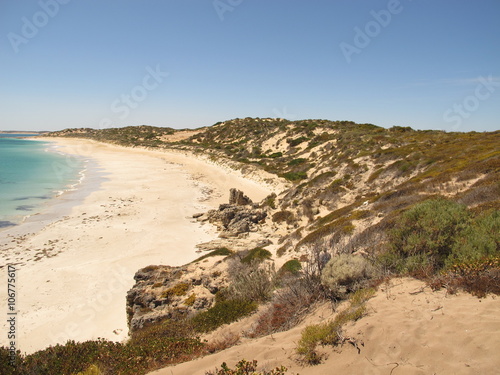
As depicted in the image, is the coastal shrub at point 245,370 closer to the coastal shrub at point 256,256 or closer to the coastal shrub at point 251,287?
the coastal shrub at point 251,287

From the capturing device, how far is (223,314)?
7.31m

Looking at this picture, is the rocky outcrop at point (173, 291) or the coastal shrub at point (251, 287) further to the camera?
the rocky outcrop at point (173, 291)

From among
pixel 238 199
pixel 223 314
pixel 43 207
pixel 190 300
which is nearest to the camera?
pixel 223 314

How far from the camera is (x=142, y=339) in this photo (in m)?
6.61

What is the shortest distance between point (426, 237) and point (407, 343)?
3513 millimetres

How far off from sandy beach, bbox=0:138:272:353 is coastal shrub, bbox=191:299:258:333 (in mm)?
3213

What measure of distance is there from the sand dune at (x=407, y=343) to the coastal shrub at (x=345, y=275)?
2.37 ft

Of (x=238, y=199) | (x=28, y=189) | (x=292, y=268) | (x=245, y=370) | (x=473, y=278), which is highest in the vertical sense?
(x=473, y=278)

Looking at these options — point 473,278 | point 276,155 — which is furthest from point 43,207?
point 276,155

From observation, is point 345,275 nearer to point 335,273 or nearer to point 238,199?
point 335,273

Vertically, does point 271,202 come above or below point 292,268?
above

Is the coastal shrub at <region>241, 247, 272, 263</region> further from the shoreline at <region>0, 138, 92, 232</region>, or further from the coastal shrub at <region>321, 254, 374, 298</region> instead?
the shoreline at <region>0, 138, 92, 232</region>

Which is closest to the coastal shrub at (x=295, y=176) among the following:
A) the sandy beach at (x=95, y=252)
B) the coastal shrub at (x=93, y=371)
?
the sandy beach at (x=95, y=252)

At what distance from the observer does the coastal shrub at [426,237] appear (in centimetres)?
639
